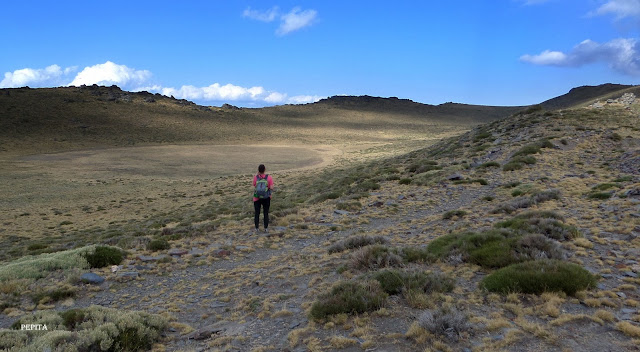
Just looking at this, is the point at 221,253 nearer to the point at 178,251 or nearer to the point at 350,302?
the point at 178,251

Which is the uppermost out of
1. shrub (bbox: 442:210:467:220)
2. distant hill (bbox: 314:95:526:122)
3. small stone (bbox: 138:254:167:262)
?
distant hill (bbox: 314:95:526:122)

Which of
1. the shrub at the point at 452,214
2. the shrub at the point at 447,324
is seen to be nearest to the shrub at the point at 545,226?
the shrub at the point at 452,214

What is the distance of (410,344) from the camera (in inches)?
196

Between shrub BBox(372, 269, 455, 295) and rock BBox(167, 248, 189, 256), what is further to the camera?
rock BBox(167, 248, 189, 256)

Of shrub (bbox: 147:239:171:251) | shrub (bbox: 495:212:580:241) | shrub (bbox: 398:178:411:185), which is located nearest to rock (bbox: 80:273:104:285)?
shrub (bbox: 147:239:171:251)

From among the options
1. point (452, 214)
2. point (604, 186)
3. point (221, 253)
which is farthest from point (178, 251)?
point (604, 186)

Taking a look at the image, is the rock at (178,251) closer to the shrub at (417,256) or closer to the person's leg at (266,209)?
the person's leg at (266,209)

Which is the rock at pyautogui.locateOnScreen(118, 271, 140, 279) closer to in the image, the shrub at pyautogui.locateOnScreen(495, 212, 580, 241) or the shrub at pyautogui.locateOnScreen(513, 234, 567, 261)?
the shrub at pyautogui.locateOnScreen(513, 234, 567, 261)

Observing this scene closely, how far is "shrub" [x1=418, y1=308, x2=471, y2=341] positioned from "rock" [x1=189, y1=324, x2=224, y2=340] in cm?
340

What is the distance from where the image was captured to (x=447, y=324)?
5.13m

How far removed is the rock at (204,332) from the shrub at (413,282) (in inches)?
116

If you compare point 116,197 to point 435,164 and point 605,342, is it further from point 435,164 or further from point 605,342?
point 605,342

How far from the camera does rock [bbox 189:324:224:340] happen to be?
613cm

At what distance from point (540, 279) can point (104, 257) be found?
1091 centimetres
